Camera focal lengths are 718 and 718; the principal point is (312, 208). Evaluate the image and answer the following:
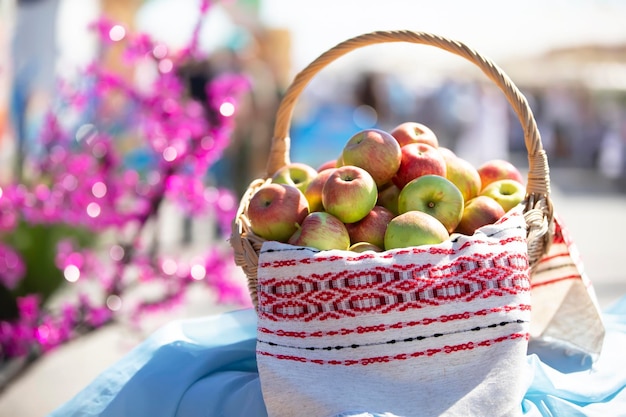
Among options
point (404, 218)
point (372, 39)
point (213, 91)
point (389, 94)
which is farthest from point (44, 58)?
point (389, 94)

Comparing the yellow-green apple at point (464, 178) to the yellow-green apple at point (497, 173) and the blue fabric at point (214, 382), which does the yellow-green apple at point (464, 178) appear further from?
the blue fabric at point (214, 382)

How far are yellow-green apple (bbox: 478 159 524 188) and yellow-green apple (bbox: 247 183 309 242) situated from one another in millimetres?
490

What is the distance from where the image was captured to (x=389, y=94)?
13.3 m

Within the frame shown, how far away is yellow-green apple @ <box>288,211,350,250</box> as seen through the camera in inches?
57.2

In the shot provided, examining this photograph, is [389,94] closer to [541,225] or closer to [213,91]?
[213,91]

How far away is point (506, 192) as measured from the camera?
5.52 ft

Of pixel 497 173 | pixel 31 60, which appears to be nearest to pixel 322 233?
pixel 497 173

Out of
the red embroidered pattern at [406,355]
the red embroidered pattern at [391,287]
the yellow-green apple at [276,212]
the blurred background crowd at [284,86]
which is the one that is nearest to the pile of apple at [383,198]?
the yellow-green apple at [276,212]

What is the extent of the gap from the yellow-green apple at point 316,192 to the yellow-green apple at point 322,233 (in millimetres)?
143

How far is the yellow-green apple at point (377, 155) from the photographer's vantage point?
5.47 ft

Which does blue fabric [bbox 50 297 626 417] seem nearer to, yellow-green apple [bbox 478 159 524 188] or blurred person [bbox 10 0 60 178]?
yellow-green apple [bbox 478 159 524 188]

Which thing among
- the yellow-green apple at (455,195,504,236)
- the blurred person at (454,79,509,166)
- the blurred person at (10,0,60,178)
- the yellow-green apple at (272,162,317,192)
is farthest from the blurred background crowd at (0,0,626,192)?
the yellow-green apple at (455,195,504,236)

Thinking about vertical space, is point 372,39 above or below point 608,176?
above

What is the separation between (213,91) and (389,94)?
10.8 meters
